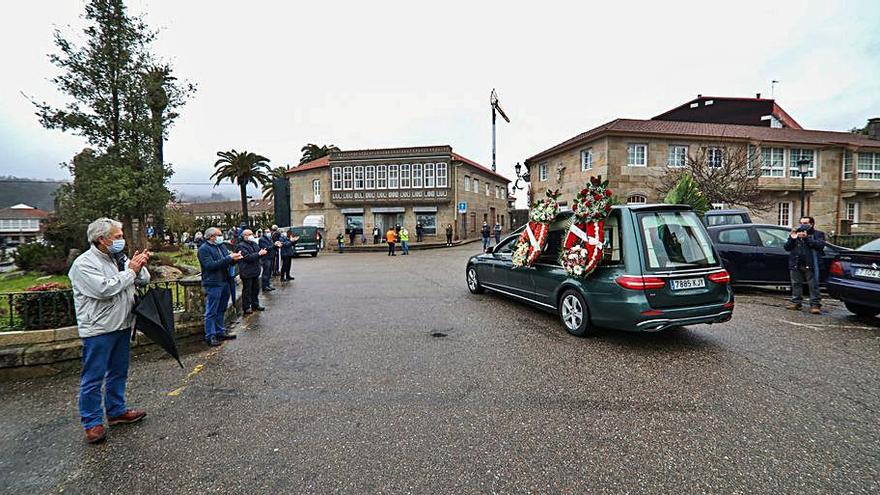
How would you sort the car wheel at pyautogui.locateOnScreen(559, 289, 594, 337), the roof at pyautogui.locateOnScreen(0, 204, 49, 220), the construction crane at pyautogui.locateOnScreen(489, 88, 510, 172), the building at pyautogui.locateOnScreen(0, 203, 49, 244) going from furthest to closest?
the roof at pyautogui.locateOnScreen(0, 204, 49, 220) → the building at pyautogui.locateOnScreen(0, 203, 49, 244) → the construction crane at pyautogui.locateOnScreen(489, 88, 510, 172) → the car wheel at pyautogui.locateOnScreen(559, 289, 594, 337)

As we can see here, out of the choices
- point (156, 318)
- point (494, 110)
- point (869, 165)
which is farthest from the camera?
point (494, 110)

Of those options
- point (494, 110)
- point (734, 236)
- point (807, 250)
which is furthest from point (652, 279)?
point (494, 110)

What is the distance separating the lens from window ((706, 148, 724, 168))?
Result: 71.7ft

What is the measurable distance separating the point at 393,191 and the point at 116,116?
2077 centimetres

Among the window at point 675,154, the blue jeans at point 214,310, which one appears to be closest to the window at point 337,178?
the window at point 675,154

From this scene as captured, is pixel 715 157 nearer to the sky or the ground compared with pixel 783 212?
nearer to the sky

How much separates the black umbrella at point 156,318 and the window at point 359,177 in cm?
2947

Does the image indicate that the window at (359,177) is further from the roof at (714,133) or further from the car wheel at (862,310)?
the car wheel at (862,310)

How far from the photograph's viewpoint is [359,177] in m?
32.3

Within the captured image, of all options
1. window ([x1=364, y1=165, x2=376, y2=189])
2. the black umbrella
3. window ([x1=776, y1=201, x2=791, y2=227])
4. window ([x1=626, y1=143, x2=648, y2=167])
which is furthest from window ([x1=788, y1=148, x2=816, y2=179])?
the black umbrella

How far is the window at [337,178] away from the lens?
32688mm

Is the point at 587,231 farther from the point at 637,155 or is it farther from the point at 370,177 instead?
the point at 370,177

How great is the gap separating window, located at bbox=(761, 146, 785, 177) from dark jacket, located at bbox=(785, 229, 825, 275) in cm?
2247

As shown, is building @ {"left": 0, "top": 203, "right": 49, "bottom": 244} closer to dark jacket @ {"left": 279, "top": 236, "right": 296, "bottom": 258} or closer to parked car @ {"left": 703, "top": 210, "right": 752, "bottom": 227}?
dark jacket @ {"left": 279, "top": 236, "right": 296, "bottom": 258}
